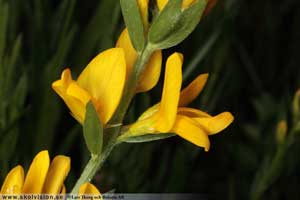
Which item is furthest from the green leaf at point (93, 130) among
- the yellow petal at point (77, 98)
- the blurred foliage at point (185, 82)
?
the blurred foliage at point (185, 82)

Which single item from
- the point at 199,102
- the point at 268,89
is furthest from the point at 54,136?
the point at 268,89

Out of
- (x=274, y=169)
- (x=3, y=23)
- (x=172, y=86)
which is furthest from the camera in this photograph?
(x=274, y=169)

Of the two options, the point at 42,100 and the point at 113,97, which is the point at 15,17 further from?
the point at 113,97

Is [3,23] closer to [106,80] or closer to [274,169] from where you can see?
[106,80]

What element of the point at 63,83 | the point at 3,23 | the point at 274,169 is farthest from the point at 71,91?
the point at 274,169

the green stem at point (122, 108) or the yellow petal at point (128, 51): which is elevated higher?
the yellow petal at point (128, 51)

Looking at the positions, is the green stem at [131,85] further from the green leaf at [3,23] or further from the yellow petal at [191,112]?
the green leaf at [3,23]
